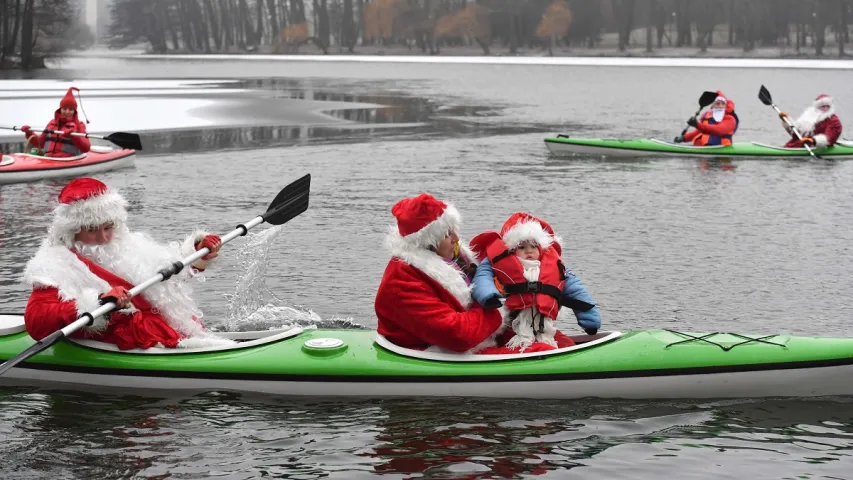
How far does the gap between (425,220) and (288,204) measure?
201 cm

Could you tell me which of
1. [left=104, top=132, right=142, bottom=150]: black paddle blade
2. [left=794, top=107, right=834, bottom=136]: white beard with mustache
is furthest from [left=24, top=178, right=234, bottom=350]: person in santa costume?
[left=794, top=107, right=834, bottom=136]: white beard with mustache

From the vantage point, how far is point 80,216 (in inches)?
224

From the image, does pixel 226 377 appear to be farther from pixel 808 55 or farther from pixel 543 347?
pixel 808 55

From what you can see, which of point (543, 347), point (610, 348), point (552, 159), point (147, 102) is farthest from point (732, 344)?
point (147, 102)

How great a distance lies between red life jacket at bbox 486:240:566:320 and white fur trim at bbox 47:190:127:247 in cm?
200

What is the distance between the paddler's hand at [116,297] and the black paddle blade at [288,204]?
5.16 ft

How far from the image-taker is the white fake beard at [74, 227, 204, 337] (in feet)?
19.2

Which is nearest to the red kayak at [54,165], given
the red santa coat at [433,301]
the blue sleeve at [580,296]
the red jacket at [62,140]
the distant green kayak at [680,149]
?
the red jacket at [62,140]

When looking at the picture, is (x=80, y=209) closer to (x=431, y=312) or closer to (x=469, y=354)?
(x=431, y=312)

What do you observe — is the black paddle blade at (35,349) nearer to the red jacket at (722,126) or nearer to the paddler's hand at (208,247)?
the paddler's hand at (208,247)

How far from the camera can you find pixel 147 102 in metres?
29.2

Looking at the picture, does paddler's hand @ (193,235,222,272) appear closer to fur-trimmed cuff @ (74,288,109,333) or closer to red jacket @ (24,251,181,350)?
red jacket @ (24,251,181,350)

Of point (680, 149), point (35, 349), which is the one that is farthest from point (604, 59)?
point (35, 349)

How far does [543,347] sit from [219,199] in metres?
8.26
